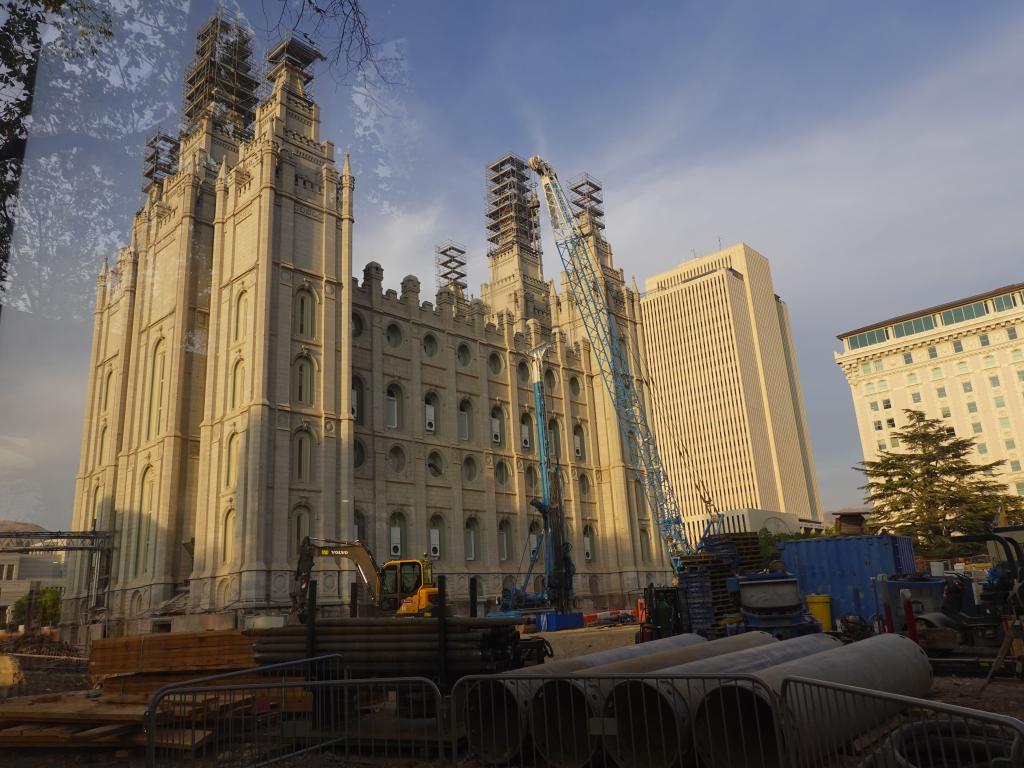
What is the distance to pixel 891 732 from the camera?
22.5ft

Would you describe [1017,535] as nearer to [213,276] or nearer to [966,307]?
[213,276]

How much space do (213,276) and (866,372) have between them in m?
94.9

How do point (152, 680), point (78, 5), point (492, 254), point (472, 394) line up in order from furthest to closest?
point (492, 254)
point (472, 394)
point (152, 680)
point (78, 5)

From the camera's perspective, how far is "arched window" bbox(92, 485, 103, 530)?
149ft

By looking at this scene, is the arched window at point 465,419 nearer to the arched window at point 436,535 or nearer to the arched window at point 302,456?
the arched window at point 436,535

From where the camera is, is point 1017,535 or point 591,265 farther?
point 591,265

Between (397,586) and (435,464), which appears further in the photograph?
(435,464)

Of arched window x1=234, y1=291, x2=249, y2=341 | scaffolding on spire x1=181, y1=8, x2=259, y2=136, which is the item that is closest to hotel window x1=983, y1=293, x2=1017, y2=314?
scaffolding on spire x1=181, y1=8, x2=259, y2=136

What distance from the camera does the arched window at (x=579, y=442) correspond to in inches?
2242

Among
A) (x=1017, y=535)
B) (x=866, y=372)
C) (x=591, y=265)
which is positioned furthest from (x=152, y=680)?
A: (x=866, y=372)

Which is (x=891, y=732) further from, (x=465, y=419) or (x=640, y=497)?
(x=640, y=497)

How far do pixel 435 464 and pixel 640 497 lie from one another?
1844 cm

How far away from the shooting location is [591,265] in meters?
64.9

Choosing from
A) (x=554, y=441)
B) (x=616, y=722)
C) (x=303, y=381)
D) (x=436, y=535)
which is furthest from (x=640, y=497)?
(x=616, y=722)
